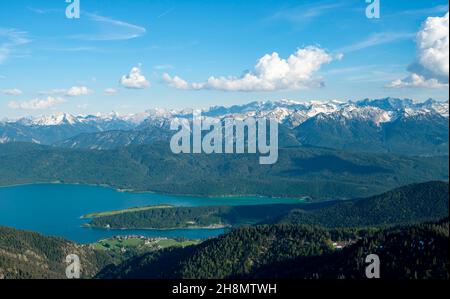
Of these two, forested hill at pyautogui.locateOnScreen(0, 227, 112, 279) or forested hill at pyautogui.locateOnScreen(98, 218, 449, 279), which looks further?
forested hill at pyautogui.locateOnScreen(0, 227, 112, 279)

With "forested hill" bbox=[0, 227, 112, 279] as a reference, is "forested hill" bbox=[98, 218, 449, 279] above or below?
above
